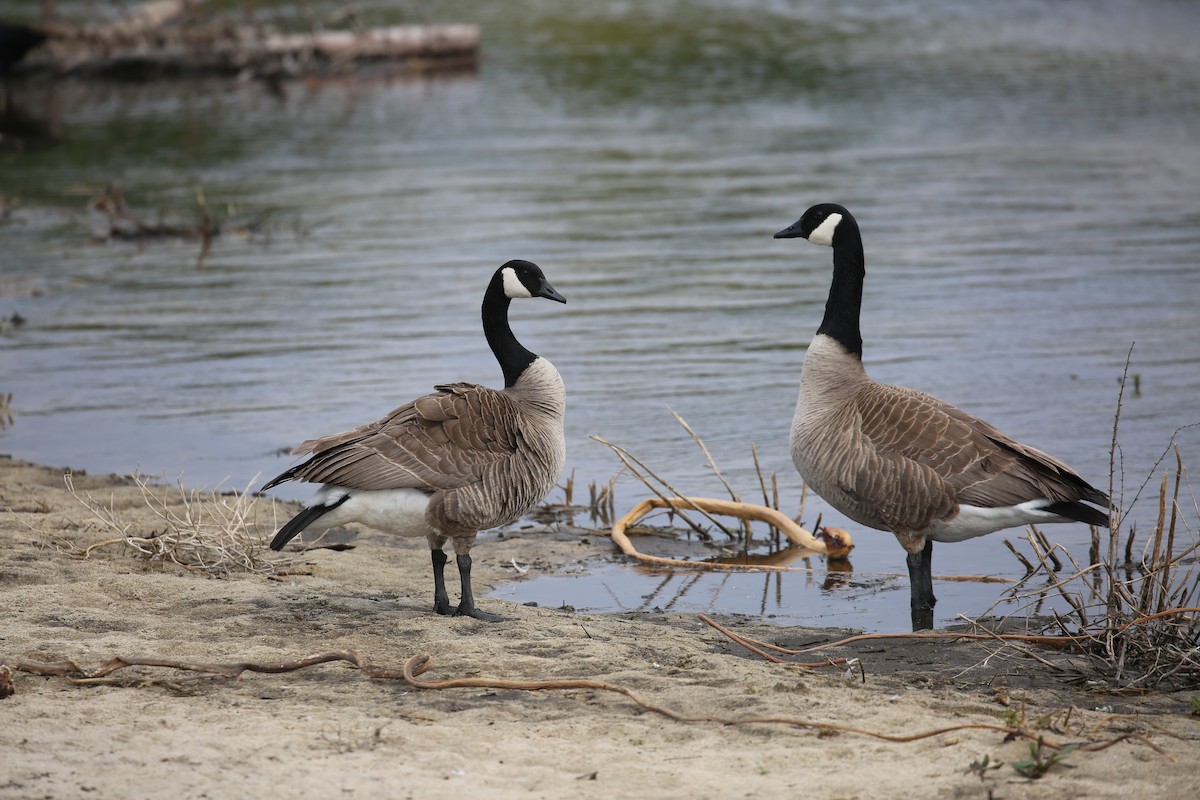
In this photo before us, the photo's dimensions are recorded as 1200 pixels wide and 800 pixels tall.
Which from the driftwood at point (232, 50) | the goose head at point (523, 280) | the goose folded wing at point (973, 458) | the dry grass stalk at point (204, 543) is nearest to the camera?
the goose folded wing at point (973, 458)

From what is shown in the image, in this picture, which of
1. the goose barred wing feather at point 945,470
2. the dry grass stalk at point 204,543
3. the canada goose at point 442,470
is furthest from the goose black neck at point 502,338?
the goose barred wing feather at point 945,470

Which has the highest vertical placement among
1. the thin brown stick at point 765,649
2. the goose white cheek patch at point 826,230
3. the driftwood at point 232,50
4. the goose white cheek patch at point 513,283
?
the driftwood at point 232,50

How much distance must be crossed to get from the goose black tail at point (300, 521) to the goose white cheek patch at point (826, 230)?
2964 millimetres

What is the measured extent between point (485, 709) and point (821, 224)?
3583 mm

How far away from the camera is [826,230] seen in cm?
707

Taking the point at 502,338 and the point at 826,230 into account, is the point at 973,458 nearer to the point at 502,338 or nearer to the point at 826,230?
the point at 826,230

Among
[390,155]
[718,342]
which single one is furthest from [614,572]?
[390,155]

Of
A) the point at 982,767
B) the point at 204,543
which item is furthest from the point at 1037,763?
the point at 204,543

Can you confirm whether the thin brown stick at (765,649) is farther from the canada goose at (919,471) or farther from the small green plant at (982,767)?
the small green plant at (982,767)

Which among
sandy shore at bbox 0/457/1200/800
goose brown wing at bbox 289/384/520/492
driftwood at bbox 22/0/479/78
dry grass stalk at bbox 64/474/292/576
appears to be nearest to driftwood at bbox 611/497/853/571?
sandy shore at bbox 0/457/1200/800

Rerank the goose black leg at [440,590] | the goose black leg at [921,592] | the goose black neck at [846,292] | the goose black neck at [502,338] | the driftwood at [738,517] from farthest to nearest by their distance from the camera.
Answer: the driftwood at [738,517] < the goose black neck at [846,292] < the goose black neck at [502,338] < the goose black leg at [921,592] < the goose black leg at [440,590]

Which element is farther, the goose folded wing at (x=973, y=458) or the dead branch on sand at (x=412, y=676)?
the goose folded wing at (x=973, y=458)

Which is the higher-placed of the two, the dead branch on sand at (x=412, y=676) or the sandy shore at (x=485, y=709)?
the dead branch on sand at (x=412, y=676)

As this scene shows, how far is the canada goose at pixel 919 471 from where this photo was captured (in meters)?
5.95
